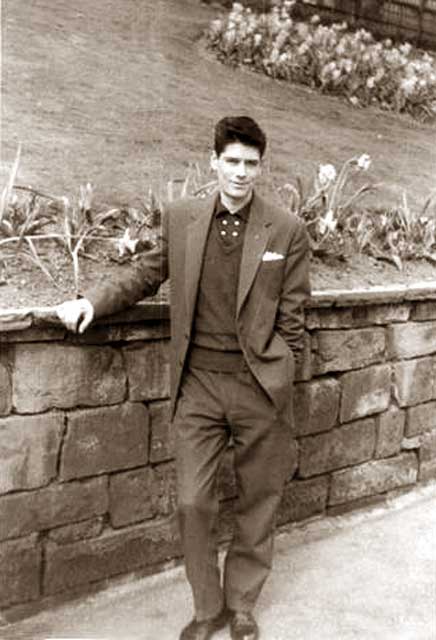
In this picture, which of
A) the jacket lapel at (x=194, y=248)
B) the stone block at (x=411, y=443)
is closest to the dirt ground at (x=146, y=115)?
the jacket lapel at (x=194, y=248)

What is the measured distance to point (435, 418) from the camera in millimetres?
5711

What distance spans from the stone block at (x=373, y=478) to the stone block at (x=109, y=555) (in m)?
1.10

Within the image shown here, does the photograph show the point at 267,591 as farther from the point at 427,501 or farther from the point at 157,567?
the point at 427,501

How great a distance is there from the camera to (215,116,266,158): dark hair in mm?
3551

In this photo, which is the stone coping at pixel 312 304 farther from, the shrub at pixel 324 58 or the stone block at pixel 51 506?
the shrub at pixel 324 58

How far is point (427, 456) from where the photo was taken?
5.71m

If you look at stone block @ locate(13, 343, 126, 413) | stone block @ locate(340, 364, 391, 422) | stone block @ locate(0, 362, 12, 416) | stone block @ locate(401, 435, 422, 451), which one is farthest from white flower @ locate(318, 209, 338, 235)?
stone block @ locate(0, 362, 12, 416)

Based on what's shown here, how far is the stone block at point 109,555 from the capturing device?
13.1ft

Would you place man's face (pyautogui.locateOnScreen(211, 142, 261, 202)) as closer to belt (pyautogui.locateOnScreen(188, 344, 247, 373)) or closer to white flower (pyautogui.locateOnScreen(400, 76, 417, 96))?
belt (pyautogui.locateOnScreen(188, 344, 247, 373))

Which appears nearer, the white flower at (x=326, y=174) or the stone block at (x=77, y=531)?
the stone block at (x=77, y=531)

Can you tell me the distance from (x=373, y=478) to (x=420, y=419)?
0.49 meters

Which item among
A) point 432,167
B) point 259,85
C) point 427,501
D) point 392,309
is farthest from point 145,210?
point 432,167

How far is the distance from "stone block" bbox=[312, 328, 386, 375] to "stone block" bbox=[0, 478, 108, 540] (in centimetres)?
134

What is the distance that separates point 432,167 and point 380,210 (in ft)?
5.75
